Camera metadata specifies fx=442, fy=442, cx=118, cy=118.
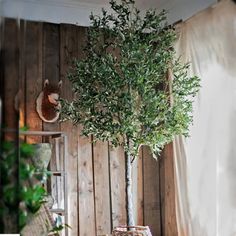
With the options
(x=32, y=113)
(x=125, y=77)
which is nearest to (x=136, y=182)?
(x=32, y=113)

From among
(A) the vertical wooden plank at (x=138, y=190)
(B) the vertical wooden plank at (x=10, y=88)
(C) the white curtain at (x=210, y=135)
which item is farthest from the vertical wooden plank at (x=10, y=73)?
(A) the vertical wooden plank at (x=138, y=190)

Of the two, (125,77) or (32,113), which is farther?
(32,113)

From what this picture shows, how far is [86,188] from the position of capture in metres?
3.91

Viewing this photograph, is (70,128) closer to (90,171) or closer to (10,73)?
(90,171)

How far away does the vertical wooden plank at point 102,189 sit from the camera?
3.94 m

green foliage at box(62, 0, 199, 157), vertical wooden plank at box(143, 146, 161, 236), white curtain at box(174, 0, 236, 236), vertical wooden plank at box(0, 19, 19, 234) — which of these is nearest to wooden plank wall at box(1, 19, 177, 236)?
vertical wooden plank at box(143, 146, 161, 236)

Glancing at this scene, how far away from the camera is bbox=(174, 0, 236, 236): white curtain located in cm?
323

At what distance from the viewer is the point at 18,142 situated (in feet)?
3.08

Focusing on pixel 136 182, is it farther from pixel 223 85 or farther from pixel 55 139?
pixel 223 85

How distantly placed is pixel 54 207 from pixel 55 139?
1.92 feet

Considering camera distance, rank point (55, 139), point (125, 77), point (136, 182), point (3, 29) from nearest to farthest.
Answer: point (3, 29) → point (125, 77) → point (55, 139) → point (136, 182)

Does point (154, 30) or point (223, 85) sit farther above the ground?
point (154, 30)

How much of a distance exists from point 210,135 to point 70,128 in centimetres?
123

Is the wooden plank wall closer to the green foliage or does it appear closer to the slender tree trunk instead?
the green foliage
